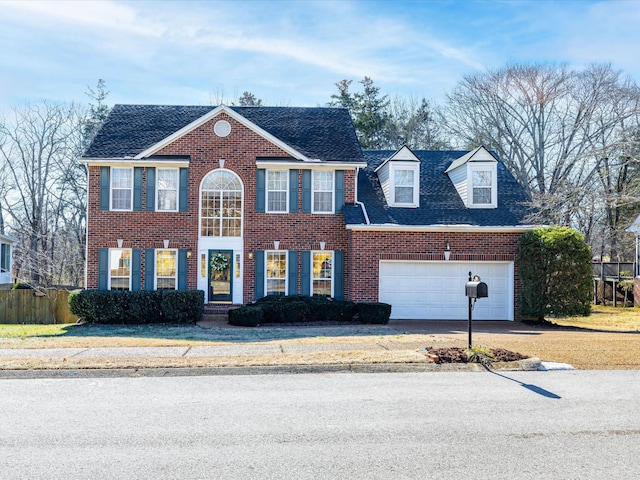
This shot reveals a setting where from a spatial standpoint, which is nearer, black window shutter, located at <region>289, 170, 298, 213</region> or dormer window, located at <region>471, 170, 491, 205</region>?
black window shutter, located at <region>289, 170, 298, 213</region>

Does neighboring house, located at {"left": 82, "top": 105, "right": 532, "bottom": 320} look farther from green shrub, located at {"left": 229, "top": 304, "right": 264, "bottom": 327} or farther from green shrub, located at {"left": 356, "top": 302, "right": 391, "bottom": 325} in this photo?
green shrub, located at {"left": 229, "top": 304, "right": 264, "bottom": 327}

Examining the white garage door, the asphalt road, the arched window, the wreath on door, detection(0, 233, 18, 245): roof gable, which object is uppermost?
the arched window

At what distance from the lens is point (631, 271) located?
3219cm

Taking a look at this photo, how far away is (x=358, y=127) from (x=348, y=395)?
107 feet

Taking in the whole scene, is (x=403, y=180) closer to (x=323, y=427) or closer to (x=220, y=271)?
(x=220, y=271)

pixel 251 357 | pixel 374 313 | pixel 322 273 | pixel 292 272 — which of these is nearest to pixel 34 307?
pixel 292 272

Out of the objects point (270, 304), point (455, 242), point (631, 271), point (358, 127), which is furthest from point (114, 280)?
point (631, 271)

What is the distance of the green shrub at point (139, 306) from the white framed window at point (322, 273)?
415 cm

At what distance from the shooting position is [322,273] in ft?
70.3

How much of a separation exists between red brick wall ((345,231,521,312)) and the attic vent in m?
5.76

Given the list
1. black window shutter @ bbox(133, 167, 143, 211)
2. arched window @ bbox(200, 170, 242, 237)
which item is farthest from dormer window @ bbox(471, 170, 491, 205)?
black window shutter @ bbox(133, 167, 143, 211)

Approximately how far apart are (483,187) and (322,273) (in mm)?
6692

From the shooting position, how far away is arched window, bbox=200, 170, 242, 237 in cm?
2144

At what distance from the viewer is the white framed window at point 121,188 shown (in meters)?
21.3
